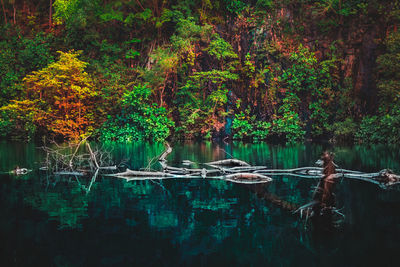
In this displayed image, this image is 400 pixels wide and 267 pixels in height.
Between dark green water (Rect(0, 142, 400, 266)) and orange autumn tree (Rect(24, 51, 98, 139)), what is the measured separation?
1749 centimetres

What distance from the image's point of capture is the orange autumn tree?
81.8ft

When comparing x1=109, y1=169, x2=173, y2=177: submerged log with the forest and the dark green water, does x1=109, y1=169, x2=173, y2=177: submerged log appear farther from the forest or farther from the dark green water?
the forest

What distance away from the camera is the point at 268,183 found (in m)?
8.91

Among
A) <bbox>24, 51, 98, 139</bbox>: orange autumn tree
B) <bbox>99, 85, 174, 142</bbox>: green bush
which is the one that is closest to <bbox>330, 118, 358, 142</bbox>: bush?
<bbox>99, 85, 174, 142</bbox>: green bush

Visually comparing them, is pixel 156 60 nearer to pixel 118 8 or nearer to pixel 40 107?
pixel 118 8

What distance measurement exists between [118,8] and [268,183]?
25.8 m

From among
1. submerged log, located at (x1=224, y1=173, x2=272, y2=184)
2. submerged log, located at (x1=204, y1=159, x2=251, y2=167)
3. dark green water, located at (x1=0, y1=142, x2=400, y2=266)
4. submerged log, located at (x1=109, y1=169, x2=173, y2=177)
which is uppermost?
submerged log, located at (x1=204, y1=159, x2=251, y2=167)

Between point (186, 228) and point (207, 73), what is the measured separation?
2046 cm

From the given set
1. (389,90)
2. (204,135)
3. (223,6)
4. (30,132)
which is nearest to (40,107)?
Result: (30,132)

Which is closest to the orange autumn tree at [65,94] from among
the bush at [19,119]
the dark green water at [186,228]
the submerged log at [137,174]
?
the bush at [19,119]

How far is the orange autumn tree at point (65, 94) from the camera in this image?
24.9 m

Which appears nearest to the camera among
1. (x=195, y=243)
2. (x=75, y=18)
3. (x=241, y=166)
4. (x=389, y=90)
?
(x=195, y=243)

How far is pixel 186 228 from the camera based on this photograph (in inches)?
214

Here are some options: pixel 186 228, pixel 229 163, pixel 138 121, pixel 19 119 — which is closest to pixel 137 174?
pixel 229 163
